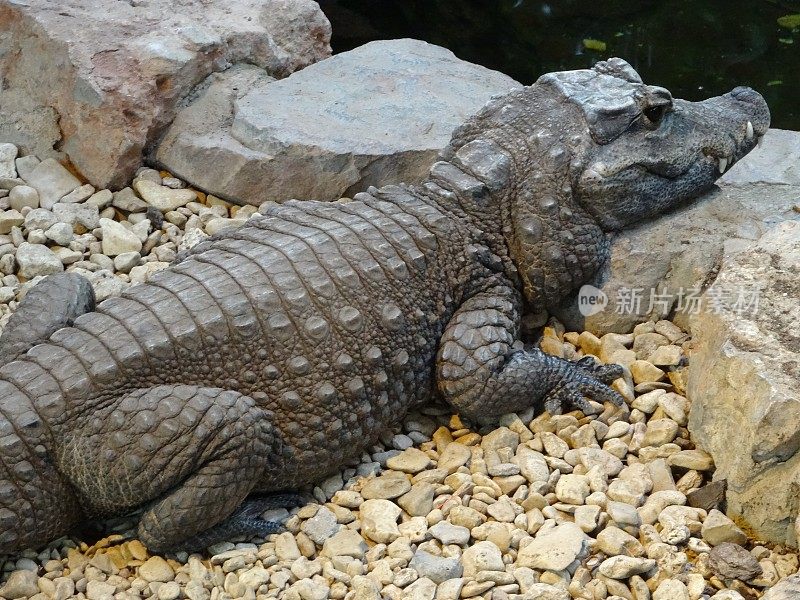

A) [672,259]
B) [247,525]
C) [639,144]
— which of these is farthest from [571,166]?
→ [247,525]

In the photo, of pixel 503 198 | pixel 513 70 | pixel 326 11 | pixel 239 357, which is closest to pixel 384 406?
pixel 239 357

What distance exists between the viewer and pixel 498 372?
4.43 meters

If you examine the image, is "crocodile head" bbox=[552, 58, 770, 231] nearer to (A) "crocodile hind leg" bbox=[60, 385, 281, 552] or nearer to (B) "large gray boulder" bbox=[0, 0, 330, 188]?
(A) "crocodile hind leg" bbox=[60, 385, 281, 552]

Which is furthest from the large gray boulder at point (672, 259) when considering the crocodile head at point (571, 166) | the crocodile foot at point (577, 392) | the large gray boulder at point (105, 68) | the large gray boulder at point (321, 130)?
the large gray boulder at point (105, 68)

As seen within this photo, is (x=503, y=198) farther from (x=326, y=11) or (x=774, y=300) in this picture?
(x=326, y=11)

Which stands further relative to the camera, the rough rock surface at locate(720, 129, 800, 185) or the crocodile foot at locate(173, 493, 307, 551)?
the rough rock surface at locate(720, 129, 800, 185)

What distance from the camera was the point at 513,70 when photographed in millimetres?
8641

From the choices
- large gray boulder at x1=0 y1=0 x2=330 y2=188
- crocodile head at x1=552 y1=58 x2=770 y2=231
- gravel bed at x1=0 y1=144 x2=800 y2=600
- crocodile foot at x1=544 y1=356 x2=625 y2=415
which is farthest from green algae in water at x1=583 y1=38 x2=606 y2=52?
crocodile foot at x1=544 y1=356 x2=625 y2=415

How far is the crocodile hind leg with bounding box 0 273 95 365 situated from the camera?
14.0ft

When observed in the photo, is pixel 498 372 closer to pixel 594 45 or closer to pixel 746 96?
pixel 746 96

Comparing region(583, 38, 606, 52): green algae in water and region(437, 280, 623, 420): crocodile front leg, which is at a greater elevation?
region(437, 280, 623, 420): crocodile front leg

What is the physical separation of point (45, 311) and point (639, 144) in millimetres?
2888

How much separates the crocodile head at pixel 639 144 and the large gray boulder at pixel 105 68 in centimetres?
239

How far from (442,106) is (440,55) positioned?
0.94 m
